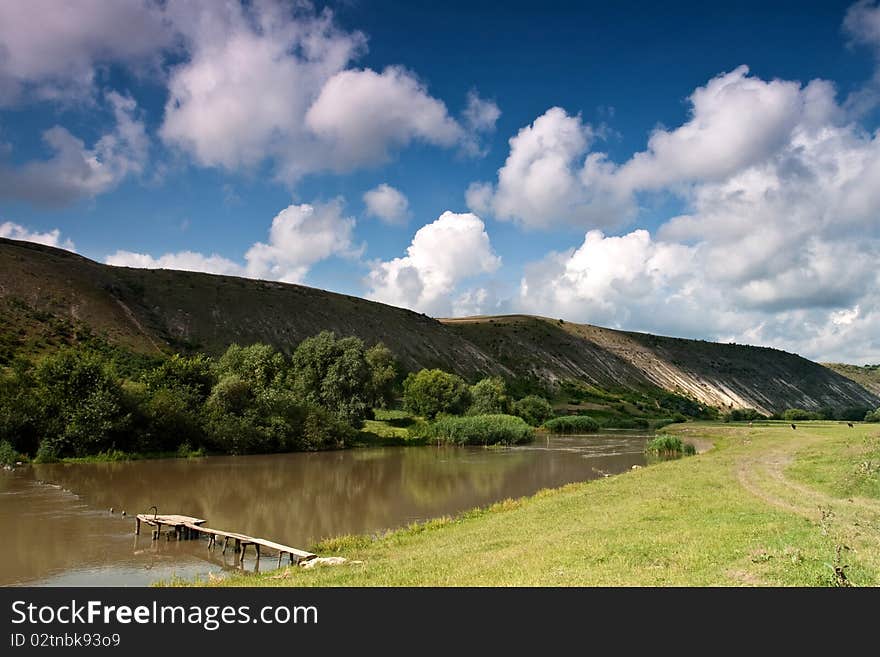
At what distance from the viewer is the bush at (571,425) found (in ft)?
299

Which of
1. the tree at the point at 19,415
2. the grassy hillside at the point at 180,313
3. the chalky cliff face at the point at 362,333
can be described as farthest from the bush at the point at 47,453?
the grassy hillside at the point at 180,313

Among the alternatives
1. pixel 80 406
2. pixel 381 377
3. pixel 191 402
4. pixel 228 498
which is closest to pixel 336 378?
pixel 381 377

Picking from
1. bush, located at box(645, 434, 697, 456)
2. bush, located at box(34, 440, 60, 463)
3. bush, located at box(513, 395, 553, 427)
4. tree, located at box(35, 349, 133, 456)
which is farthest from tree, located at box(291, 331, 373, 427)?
bush, located at box(645, 434, 697, 456)

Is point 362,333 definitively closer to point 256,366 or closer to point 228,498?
point 256,366

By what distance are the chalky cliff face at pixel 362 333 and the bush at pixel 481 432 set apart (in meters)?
39.8

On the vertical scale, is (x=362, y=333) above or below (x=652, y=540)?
above

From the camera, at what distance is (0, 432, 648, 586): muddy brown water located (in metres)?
19.8

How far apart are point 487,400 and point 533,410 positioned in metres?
15.1

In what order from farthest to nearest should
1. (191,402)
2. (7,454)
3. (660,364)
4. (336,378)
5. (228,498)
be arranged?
1. (660,364)
2. (336,378)
3. (191,402)
4. (7,454)
5. (228,498)

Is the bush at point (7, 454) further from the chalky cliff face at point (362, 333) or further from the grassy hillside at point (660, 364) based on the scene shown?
the grassy hillside at point (660, 364)

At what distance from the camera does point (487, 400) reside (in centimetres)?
8425

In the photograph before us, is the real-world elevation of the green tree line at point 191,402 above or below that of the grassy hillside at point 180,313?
below

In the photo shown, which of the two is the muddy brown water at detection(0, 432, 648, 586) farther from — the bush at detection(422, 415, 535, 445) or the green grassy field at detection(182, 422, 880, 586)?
the bush at detection(422, 415, 535, 445)
